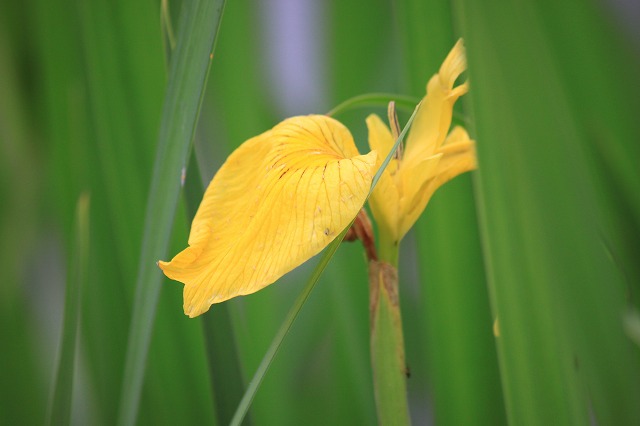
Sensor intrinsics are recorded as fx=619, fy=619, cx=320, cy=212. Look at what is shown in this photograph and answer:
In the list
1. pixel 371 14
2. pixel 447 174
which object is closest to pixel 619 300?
pixel 447 174

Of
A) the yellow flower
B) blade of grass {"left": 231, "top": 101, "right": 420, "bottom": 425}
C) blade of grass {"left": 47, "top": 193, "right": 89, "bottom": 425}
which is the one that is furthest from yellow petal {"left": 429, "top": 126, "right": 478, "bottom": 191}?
blade of grass {"left": 47, "top": 193, "right": 89, "bottom": 425}

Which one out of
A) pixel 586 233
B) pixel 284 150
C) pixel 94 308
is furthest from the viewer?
pixel 94 308

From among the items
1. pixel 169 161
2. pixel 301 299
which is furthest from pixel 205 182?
pixel 301 299

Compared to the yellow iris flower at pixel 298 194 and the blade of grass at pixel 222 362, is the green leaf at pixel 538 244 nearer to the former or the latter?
the yellow iris flower at pixel 298 194

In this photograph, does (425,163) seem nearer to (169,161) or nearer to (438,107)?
(438,107)

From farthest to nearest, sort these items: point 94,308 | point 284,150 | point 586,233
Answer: point 94,308
point 284,150
point 586,233

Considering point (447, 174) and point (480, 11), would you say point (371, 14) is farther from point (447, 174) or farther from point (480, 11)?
point (480, 11)

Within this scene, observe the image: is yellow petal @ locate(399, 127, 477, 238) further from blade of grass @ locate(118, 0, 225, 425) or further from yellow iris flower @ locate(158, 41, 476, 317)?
blade of grass @ locate(118, 0, 225, 425)
